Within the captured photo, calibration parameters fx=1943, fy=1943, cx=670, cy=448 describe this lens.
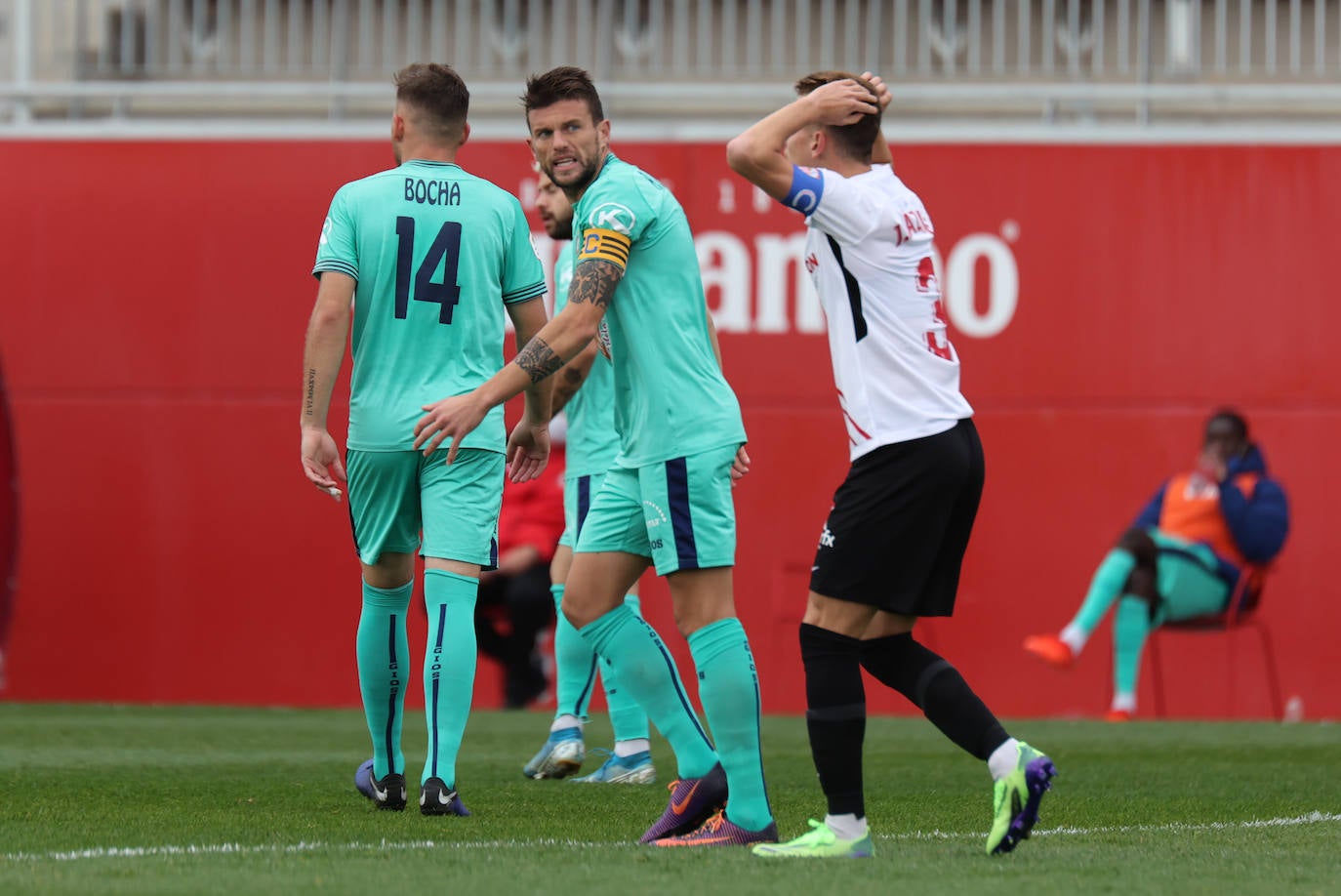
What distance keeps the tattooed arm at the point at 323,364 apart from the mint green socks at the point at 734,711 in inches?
44.8

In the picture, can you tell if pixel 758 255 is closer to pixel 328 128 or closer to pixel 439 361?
pixel 328 128

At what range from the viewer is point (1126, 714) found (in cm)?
1049

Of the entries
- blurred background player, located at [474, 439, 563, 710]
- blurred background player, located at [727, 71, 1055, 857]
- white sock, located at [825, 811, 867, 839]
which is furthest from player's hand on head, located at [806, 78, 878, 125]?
blurred background player, located at [474, 439, 563, 710]

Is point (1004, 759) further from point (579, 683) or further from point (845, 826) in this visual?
point (579, 683)

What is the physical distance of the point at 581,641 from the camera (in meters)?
6.66

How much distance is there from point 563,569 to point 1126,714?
4.67 meters

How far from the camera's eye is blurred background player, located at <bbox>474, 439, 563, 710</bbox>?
417 inches

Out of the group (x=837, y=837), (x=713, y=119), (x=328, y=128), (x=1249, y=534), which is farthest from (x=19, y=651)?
(x=837, y=837)

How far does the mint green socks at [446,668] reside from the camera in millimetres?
5012

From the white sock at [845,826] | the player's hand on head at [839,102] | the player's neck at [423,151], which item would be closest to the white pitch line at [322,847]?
the white sock at [845,826]

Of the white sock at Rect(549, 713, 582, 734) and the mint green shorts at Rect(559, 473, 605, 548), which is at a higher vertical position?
the mint green shorts at Rect(559, 473, 605, 548)

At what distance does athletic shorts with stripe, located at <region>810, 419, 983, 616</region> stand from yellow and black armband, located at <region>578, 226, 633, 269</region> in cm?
73

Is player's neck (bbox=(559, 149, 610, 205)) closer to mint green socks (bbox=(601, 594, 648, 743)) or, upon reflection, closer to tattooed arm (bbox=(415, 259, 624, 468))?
tattooed arm (bbox=(415, 259, 624, 468))

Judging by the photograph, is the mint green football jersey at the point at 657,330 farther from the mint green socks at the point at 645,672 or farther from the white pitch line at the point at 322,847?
the white pitch line at the point at 322,847
